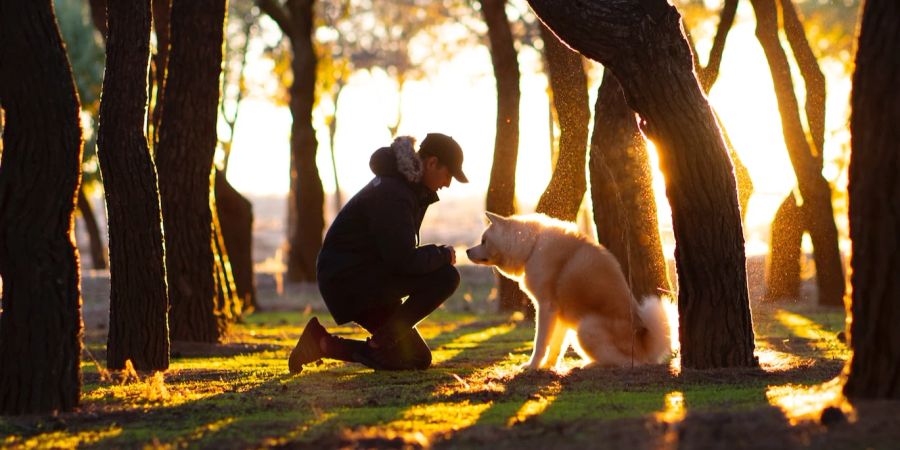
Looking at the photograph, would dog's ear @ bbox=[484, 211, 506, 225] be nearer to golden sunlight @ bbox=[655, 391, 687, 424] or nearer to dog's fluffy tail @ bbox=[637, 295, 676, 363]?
dog's fluffy tail @ bbox=[637, 295, 676, 363]

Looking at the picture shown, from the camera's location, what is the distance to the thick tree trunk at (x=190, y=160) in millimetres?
14867

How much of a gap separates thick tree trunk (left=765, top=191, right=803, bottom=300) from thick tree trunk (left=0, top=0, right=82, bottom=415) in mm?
15095


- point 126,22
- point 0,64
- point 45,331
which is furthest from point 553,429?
point 126,22

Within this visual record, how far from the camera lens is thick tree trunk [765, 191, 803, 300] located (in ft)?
70.0

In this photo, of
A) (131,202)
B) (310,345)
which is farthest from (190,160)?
(310,345)

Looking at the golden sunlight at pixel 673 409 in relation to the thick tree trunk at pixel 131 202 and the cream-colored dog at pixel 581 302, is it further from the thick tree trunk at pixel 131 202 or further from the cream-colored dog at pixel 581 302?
the thick tree trunk at pixel 131 202

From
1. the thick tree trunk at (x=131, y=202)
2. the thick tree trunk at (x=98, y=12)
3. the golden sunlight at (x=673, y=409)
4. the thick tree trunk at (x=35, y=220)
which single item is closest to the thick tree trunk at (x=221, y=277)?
the thick tree trunk at (x=131, y=202)

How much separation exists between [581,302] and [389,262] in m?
1.61

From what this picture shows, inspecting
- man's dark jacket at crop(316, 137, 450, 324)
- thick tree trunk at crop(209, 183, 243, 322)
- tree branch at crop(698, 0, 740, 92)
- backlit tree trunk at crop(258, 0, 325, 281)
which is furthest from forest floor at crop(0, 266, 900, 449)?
backlit tree trunk at crop(258, 0, 325, 281)

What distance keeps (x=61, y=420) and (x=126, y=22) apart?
166 inches

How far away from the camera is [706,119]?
9.52 meters

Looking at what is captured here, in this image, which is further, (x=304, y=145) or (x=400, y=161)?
(x=304, y=145)

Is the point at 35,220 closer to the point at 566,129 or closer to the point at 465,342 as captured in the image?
the point at 465,342

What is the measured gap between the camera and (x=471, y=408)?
26.5 ft
